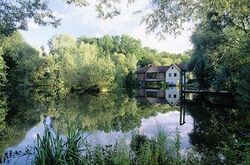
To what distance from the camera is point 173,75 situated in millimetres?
73562

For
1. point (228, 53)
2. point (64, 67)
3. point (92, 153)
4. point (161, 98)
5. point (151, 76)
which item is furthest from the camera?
point (151, 76)

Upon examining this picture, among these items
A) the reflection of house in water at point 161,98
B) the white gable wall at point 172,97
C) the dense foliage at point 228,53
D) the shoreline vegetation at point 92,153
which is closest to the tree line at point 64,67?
the reflection of house in water at point 161,98

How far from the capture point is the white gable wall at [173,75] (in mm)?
72887

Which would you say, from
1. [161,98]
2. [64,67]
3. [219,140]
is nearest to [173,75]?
[64,67]

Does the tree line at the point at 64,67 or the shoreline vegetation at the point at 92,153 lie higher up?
the tree line at the point at 64,67

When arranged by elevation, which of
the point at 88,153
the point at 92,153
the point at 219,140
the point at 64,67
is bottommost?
the point at 219,140

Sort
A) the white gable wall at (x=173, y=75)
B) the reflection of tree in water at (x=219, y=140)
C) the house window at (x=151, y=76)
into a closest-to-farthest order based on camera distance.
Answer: the reflection of tree in water at (x=219, y=140)
the white gable wall at (x=173, y=75)
the house window at (x=151, y=76)

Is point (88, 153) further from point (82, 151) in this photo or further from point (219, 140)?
point (219, 140)

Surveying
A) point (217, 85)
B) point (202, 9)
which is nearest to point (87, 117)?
point (202, 9)

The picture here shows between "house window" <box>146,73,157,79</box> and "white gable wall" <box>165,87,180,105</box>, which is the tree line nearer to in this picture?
"white gable wall" <box>165,87,180,105</box>

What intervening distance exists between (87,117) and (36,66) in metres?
36.2

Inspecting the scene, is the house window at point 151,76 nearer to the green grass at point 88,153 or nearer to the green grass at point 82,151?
the green grass at point 88,153

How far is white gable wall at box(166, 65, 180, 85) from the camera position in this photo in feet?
239

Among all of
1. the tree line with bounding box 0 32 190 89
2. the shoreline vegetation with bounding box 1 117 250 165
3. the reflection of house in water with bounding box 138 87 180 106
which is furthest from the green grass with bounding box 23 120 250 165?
the tree line with bounding box 0 32 190 89
